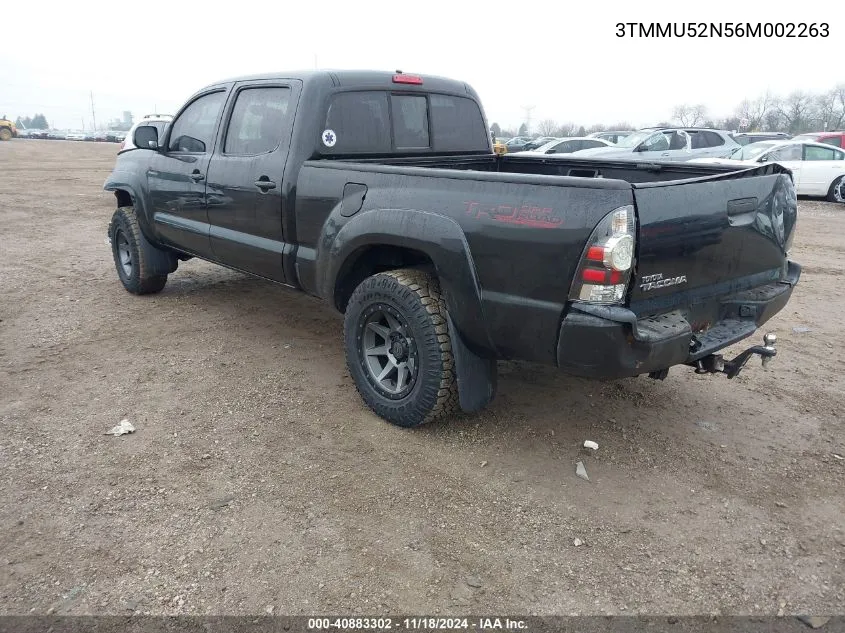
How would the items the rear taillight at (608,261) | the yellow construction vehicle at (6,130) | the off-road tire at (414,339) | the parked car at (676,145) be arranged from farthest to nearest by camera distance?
the yellow construction vehicle at (6,130)
the parked car at (676,145)
the off-road tire at (414,339)
the rear taillight at (608,261)

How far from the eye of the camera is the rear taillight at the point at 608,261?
8.65 ft

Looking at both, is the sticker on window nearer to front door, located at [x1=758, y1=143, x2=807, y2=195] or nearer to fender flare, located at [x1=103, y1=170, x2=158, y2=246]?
fender flare, located at [x1=103, y1=170, x2=158, y2=246]

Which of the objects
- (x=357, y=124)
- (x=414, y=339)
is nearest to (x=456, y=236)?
(x=414, y=339)

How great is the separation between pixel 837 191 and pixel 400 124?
13.3 m

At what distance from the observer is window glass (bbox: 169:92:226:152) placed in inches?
192

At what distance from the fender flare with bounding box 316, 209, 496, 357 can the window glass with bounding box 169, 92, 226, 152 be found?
1992 millimetres

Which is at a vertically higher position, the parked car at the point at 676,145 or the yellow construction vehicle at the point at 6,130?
the yellow construction vehicle at the point at 6,130

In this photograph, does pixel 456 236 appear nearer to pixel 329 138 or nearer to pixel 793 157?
pixel 329 138

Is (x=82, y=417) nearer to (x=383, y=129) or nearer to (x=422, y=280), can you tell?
(x=422, y=280)

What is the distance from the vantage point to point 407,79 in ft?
14.9

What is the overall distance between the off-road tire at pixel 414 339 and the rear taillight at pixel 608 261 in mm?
834

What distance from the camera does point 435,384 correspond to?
334 centimetres

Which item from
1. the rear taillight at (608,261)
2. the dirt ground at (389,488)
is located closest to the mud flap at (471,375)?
the dirt ground at (389,488)

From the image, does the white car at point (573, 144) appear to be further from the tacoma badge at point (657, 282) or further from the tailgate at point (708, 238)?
the tacoma badge at point (657, 282)
